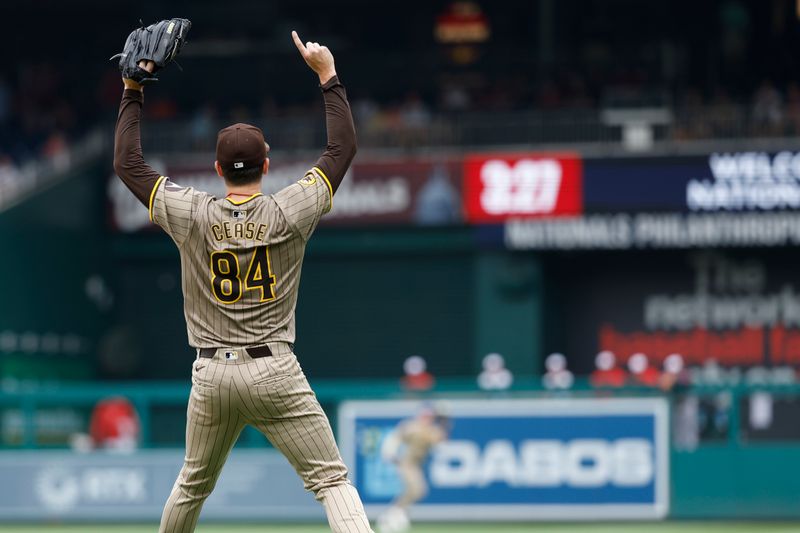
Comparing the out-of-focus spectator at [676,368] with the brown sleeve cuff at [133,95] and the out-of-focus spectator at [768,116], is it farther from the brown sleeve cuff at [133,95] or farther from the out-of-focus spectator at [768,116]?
the brown sleeve cuff at [133,95]

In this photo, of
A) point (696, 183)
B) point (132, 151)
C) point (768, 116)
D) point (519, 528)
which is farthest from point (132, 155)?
point (768, 116)

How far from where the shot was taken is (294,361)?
5715 mm

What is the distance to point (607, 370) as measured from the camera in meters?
23.0

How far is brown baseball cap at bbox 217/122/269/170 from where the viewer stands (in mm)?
5602

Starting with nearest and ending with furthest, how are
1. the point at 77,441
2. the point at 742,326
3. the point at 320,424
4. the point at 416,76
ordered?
the point at 320,424 < the point at 77,441 < the point at 742,326 < the point at 416,76

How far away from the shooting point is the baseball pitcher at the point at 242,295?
5629 mm

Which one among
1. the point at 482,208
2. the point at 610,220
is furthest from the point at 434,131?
the point at 610,220

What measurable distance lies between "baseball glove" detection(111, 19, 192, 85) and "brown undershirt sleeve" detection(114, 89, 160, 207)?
A: 0.09 m

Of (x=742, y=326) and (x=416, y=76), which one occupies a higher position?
(x=416, y=76)

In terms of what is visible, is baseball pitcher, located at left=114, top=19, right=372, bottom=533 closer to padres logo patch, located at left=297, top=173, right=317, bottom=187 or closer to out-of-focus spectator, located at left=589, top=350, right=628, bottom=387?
padres logo patch, located at left=297, top=173, right=317, bottom=187

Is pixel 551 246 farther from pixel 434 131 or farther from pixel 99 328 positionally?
pixel 99 328

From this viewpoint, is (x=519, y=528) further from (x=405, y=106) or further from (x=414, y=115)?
(x=405, y=106)

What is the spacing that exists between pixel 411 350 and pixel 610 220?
14.2ft

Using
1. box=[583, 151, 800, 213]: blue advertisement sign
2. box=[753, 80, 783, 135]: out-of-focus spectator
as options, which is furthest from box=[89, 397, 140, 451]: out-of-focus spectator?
box=[753, 80, 783, 135]: out-of-focus spectator
